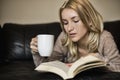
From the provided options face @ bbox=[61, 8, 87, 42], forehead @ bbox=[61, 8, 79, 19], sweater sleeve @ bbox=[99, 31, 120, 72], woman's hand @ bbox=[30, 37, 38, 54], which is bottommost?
sweater sleeve @ bbox=[99, 31, 120, 72]

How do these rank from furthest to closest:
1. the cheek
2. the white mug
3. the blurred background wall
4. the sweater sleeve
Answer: the blurred background wall → the cheek → the sweater sleeve → the white mug

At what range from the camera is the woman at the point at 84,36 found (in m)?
1.41

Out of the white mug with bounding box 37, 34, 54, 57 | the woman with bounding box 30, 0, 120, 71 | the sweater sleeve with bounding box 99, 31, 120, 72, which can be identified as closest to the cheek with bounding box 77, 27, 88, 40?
the woman with bounding box 30, 0, 120, 71

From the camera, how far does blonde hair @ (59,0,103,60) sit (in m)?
1.44

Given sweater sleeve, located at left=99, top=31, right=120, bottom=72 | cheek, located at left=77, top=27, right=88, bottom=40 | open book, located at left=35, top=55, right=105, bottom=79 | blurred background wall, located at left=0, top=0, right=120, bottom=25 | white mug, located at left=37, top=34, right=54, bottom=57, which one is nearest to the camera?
open book, located at left=35, top=55, right=105, bottom=79

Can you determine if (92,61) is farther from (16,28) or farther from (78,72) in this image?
(16,28)

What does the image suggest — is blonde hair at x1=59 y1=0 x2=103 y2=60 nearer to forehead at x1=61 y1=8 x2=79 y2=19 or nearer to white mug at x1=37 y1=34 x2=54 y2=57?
forehead at x1=61 y1=8 x2=79 y2=19

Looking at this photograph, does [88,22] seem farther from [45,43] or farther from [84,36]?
[45,43]

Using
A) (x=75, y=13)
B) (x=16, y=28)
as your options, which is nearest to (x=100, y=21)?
(x=75, y=13)

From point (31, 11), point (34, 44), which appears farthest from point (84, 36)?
point (31, 11)

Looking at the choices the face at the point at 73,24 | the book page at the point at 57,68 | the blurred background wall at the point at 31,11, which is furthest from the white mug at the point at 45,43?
the blurred background wall at the point at 31,11

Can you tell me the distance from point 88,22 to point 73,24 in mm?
106

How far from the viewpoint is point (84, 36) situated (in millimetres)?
1526

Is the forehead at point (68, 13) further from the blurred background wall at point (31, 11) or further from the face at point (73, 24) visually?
the blurred background wall at point (31, 11)
